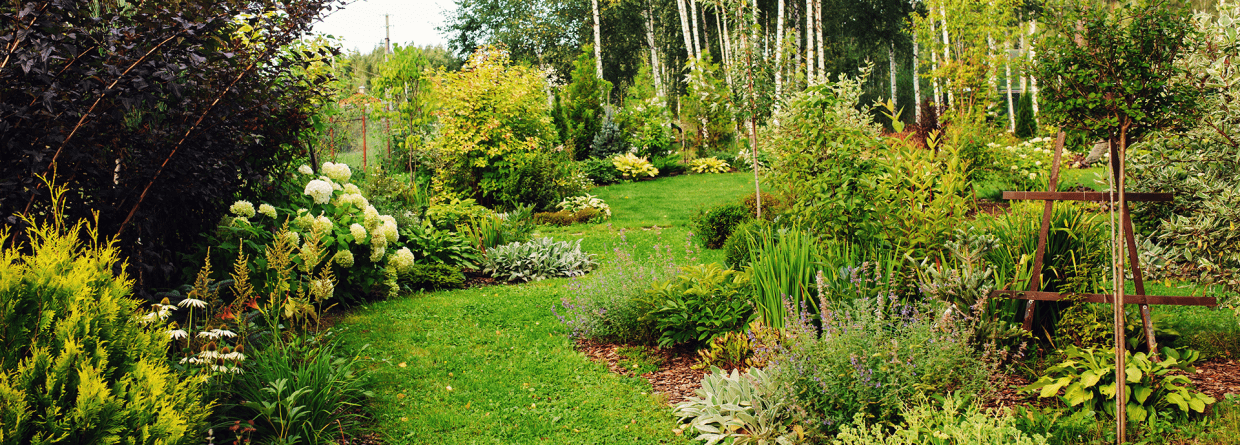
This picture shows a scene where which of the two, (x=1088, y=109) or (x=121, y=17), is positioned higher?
(x=121, y=17)

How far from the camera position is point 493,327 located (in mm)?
5176

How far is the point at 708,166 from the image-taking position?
16.7 meters

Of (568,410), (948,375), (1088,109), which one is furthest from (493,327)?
(1088,109)

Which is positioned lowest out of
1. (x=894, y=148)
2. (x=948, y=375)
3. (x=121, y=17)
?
(x=948, y=375)

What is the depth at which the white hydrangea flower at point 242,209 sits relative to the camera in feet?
14.2

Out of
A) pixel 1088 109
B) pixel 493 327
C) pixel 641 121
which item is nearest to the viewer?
pixel 1088 109

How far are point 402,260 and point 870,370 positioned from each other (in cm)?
429

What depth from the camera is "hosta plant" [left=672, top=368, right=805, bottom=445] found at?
304cm

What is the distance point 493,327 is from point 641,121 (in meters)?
13.2

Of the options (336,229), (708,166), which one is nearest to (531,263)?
(336,229)

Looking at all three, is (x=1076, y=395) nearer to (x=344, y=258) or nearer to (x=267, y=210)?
(x=344, y=258)

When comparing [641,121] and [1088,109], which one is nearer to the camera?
[1088,109]

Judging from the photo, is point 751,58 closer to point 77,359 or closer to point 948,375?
point 948,375

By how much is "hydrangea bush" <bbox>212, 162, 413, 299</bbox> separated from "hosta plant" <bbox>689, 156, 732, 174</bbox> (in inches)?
444
